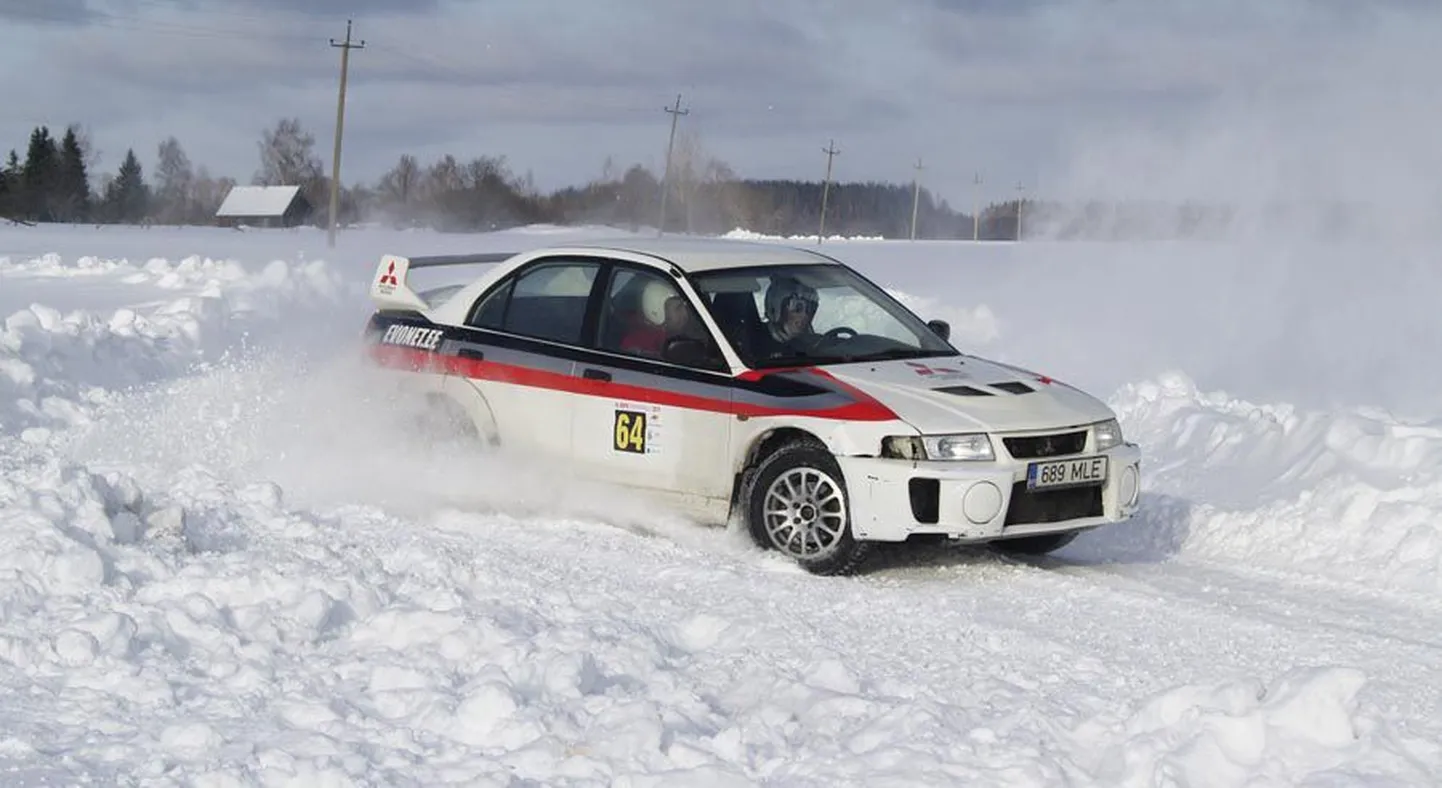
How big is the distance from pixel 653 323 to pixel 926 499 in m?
1.87

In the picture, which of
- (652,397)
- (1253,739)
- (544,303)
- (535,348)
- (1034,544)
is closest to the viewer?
(1253,739)

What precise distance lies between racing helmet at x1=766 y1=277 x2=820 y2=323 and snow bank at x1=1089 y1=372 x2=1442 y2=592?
204 centimetres

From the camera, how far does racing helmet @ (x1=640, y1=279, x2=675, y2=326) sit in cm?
874

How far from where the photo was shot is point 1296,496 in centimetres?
957

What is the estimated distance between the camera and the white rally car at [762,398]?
7699 mm

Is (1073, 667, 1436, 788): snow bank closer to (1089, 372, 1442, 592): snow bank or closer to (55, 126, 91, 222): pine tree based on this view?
(1089, 372, 1442, 592): snow bank

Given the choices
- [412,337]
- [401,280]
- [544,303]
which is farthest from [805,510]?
[401,280]

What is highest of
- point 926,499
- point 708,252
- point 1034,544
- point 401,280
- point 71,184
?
point 71,184

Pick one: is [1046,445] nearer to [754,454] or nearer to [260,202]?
[754,454]

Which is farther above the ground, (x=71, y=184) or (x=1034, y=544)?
(x=71, y=184)

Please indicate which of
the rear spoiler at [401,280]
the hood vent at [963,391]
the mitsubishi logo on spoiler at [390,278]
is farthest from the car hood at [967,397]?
the mitsubishi logo on spoiler at [390,278]

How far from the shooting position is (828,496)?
25.9 ft

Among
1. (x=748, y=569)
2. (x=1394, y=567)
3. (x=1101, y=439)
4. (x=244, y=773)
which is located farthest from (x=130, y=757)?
(x=1394, y=567)

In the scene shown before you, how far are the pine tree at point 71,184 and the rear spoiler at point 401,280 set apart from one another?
88.7 meters
